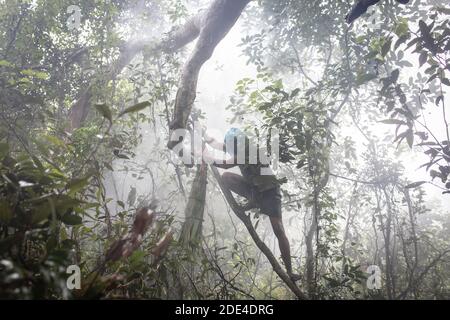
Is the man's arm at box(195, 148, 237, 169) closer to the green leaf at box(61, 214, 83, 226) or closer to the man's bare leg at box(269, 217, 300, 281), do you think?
the man's bare leg at box(269, 217, 300, 281)

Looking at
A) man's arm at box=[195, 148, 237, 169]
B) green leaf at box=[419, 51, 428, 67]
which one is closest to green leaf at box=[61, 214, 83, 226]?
man's arm at box=[195, 148, 237, 169]

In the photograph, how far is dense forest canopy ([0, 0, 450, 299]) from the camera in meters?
1.57

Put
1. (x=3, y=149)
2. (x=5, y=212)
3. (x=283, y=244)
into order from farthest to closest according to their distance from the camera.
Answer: (x=283, y=244) < (x=3, y=149) < (x=5, y=212)

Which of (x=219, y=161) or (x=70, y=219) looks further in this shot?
(x=219, y=161)

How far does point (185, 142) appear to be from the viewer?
409cm

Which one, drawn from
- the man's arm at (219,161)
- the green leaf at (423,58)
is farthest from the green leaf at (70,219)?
the green leaf at (423,58)

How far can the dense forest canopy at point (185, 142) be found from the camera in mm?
1567

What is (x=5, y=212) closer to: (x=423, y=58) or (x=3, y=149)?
(x=3, y=149)

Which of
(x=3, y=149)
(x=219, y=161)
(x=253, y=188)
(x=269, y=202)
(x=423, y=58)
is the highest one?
(x=423, y=58)

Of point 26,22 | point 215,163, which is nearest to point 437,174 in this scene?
point 215,163

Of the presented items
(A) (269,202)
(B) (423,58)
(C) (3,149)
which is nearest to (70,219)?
(C) (3,149)

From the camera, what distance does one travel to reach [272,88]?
3086 mm

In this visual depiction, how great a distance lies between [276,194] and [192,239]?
1223mm

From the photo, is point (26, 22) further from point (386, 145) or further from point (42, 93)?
point (386, 145)
